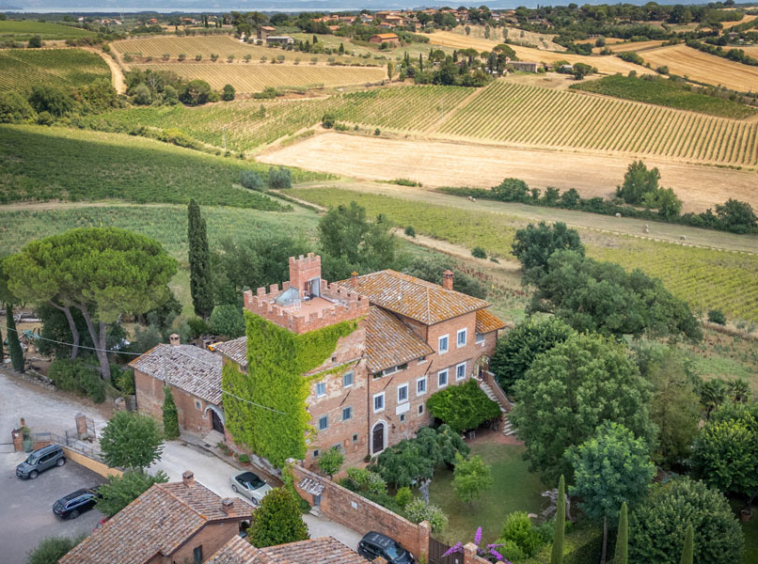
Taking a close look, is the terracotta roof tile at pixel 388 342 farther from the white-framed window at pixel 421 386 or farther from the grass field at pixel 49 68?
the grass field at pixel 49 68

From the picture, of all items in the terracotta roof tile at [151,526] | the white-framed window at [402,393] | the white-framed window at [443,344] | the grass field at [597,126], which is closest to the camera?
the terracotta roof tile at [151,526]

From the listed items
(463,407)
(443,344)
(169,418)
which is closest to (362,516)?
(463,407)

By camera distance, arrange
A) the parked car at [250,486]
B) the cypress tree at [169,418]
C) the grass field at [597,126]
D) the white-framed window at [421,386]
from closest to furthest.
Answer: the parked car at [250,486] < the white-framed window at [421,386] < the cypress tree at [169,418] < the grass field at [597,126]

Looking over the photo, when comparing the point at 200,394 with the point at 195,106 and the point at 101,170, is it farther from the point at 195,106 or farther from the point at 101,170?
the point at 195,106

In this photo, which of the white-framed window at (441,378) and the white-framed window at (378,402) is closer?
the white-framed window at (378,402)

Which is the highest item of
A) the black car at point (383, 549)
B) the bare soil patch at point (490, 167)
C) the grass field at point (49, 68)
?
the grass field at point (49, 68)

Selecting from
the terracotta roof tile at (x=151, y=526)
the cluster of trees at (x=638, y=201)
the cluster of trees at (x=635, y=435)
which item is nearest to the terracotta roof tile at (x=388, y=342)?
the cluster of trees at (x=635, y=435)

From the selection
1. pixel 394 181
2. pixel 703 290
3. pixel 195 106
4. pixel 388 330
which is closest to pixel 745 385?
pixel 388 330

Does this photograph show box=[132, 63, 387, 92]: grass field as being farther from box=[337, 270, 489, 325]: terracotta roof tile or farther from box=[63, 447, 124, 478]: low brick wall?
box=[63, 447, 124, 478]: low brick wall
